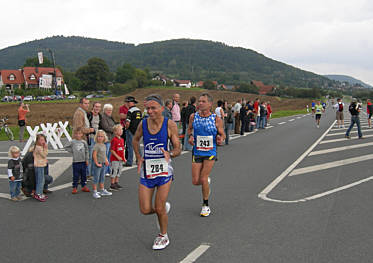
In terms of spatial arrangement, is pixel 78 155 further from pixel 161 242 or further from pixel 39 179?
pixel 161 242

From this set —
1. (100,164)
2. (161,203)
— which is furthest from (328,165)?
(161,203)

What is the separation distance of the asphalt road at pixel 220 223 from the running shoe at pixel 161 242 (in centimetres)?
7

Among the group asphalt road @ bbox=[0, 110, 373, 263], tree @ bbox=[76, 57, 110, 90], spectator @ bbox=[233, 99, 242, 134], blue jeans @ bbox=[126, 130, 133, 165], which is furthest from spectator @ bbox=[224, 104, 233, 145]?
tree @ bbox=[76, 57, 110, 90]

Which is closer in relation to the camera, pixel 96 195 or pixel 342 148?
pixel 96 195

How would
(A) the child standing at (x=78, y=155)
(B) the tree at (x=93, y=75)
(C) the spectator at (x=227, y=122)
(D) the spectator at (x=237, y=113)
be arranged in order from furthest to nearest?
(B) the tree at (x=93, y=75) < (D) the spectator at (x=237, y=113) < (C) the spectator at (x=227, y=122) < (A) the child standing at (x=78, y=155)

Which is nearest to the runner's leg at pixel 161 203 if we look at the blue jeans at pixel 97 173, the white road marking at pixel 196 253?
the white road marking at pixel 196 253

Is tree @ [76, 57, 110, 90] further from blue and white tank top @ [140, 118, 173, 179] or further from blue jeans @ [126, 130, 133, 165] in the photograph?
blue and white tank top @ [140, 118, 173, 179]

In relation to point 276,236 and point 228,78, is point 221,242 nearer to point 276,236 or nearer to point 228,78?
point 276,236

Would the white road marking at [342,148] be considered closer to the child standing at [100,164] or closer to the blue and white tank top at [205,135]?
the blue and white tank top at [205,135]

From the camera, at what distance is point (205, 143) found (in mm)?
5910

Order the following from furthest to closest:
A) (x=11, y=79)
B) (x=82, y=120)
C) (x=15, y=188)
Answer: (x=11, y=79) < (x=82, y=120) < (x=15, y=188)

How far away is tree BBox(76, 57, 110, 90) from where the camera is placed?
10775 centimetres

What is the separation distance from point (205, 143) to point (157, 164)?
1570 mm

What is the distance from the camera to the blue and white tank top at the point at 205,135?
5904mm
